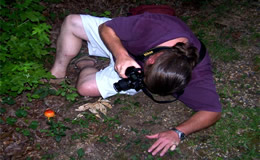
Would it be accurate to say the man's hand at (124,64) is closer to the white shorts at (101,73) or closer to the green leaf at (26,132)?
the white shorts at (101,73)

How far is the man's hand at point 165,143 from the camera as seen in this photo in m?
3.08

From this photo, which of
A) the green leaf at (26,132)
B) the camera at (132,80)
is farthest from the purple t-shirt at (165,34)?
the green leaf at (26,132)

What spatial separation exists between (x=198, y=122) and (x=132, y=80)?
0.97 metres

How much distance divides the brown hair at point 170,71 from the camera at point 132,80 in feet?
0.21

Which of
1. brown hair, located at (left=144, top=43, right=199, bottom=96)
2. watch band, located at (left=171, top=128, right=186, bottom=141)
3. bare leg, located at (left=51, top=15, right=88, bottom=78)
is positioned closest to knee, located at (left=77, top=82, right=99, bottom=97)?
bare leg, located at (left=51, top=15, right=88, bottom=78)

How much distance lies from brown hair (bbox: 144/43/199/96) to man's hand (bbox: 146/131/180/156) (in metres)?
0.58

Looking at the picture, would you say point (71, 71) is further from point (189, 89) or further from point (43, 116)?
point (189, 89)

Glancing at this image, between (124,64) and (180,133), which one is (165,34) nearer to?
(124,64)

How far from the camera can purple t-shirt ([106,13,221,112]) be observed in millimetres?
3094

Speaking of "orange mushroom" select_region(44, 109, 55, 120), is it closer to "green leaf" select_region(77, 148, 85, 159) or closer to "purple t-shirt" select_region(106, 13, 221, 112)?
"green leaf" select_region(77, 148, 85, 159)

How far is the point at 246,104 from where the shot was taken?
12.5 feet

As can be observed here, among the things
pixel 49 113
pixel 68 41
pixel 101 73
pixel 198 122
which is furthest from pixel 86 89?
pixel 198 122

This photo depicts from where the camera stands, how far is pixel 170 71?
2691mm

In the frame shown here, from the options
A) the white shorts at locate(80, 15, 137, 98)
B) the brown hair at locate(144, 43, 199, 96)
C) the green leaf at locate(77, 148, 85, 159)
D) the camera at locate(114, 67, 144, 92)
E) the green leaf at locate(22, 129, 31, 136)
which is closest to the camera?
the brown hair at locate(144, 43, 199, 96)
